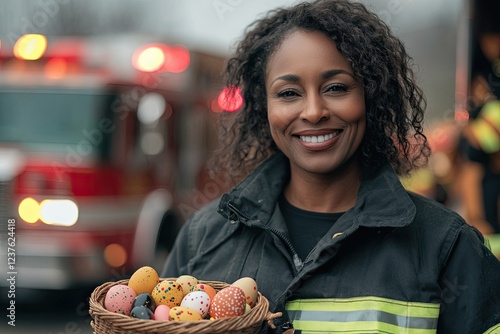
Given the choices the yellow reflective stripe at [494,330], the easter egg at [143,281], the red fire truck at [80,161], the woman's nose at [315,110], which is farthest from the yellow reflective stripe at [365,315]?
the red fire truck at [80,161]

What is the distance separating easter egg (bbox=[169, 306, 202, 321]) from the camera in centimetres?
165

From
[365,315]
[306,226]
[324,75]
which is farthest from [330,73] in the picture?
[365,315]

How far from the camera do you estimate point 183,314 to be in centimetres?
166

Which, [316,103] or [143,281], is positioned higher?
[316,103]

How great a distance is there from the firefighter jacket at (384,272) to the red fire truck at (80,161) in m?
3.91

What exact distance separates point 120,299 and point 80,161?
4535 mm

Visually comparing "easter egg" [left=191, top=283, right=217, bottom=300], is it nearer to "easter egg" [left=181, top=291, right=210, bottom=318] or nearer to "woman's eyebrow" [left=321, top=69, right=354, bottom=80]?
"easter egg" [left=181, top=291, right=210, bottom=318]

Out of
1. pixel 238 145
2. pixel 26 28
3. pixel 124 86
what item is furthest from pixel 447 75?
pixel 238 145

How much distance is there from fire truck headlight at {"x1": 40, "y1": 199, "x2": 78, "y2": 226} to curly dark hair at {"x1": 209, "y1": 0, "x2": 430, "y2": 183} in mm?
3610

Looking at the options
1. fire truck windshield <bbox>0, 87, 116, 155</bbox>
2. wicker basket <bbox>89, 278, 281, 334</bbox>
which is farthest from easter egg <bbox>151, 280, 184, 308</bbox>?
fire truck windshield <bbox>0, 87, 116, 155</bbox>

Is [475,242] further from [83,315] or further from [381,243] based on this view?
[83,315]

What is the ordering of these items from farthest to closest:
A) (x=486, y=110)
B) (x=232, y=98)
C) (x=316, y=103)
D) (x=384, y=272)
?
(x=486, y=110) < (x=232, y=98) < (x=316, y=103) < (x=384, y=272)

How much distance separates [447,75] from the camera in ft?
66.8

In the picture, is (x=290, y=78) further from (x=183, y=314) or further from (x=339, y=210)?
(x=183, y=314)
